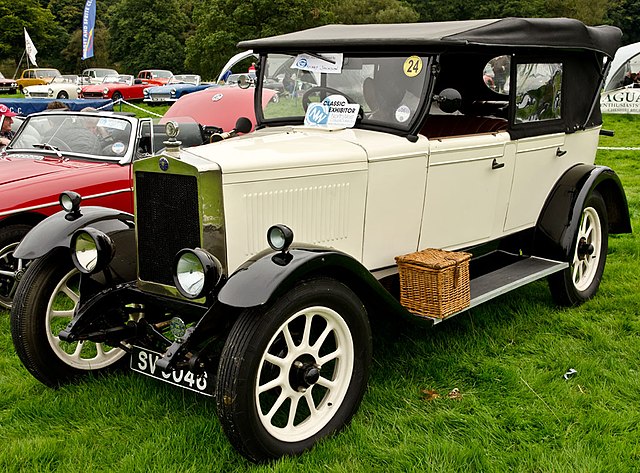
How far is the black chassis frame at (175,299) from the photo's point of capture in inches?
124

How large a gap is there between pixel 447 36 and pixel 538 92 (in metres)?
1.30

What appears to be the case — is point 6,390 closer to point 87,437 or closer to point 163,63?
point 87,437

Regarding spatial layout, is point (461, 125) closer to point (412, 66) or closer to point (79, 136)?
point (412, 66)

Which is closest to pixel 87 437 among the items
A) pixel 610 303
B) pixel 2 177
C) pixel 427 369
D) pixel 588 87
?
pixel 427 369

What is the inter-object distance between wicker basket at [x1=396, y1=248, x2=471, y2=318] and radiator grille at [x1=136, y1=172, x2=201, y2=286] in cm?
129

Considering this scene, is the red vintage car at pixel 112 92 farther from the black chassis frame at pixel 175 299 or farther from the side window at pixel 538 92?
the black chassis frame at pixel 175 299

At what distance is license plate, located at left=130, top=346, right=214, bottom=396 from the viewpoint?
3357 millimetres

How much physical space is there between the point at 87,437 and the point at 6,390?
0.87 metres

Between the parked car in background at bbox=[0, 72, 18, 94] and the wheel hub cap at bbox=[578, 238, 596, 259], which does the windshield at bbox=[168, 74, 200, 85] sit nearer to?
the parked car in background at bbox=[0, 72, 18, 94]

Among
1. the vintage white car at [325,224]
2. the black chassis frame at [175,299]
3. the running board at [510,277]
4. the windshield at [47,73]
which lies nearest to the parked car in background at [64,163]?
the vintage white car at [325,224]

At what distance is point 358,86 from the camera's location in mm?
4480

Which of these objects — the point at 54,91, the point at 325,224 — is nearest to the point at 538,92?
the point at 325,224

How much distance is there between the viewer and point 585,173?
546cm

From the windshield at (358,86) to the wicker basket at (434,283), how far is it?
2.82 feet
